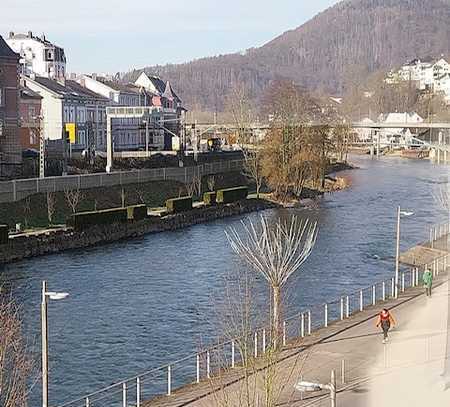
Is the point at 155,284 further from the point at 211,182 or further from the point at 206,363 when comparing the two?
the point at 211,182

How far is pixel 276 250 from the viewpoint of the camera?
17938 mm

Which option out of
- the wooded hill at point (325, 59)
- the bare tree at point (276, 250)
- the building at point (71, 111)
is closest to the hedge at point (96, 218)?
the bare tree at point (276, 250)

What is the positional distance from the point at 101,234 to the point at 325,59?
16624 centimetres

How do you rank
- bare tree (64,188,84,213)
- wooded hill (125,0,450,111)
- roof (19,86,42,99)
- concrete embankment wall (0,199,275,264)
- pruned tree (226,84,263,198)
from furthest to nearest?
wooded hill (125,0,450,111), roof (19,86,42,99), pruned tree (226,84,263,198), bare tree (64,188,84,213), concrete embankment wall (0,199,275,264)

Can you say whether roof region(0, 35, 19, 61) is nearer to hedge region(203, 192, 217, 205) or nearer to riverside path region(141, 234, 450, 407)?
hedge region(203, 192, 217, 205)

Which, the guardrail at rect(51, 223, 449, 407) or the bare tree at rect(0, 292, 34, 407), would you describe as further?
the guardrail at rect(51, 223, 449, 407)

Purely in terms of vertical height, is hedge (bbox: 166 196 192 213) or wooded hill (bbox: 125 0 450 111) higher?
wooded hill (bbox: 125 0 450 111)

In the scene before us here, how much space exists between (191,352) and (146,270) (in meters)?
7.96

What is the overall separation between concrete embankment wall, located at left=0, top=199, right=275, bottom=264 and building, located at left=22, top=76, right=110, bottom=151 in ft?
42.3

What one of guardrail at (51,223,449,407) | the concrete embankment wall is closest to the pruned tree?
the concrete embankment wall

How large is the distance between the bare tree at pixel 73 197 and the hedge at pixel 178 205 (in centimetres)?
344

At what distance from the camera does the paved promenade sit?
33.0 feet

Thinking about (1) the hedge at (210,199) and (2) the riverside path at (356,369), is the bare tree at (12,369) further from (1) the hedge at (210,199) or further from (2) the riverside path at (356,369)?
(1) the hedge at (210,199)

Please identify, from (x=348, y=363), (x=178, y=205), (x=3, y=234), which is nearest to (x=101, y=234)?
(x=3, y=234)
